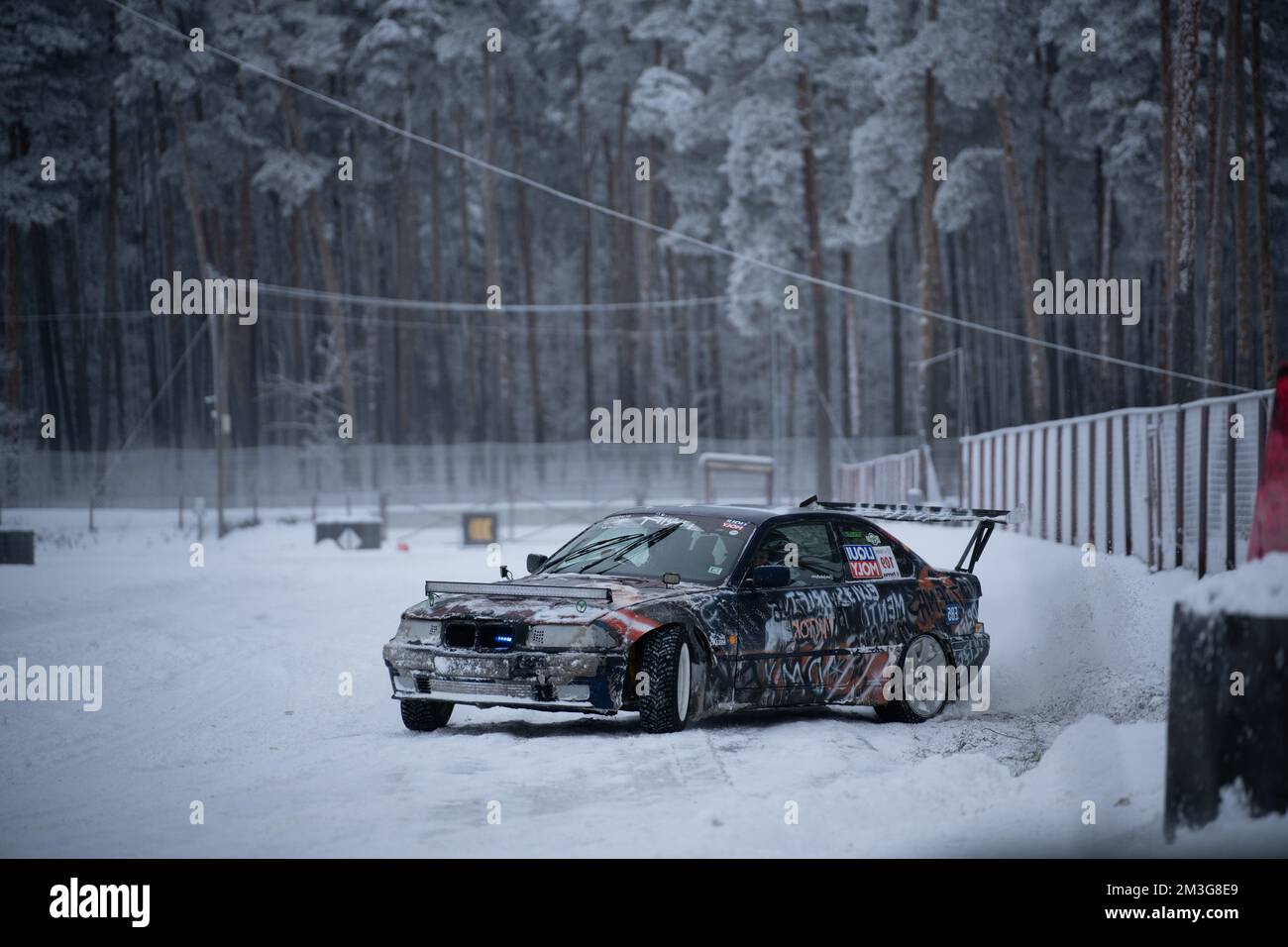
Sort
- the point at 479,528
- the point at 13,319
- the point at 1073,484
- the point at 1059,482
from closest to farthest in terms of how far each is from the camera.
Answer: the point at 1073,484 < the point at 1059,482 < the point at 479,528 < the point at 13,319

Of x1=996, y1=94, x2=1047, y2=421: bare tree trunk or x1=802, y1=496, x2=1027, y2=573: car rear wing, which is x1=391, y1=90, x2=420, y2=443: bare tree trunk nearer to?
x1=996, y1=94, x2=1047, y2=421: bare tree trunk

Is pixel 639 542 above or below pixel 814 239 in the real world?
below

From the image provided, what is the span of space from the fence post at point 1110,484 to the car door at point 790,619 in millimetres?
8939

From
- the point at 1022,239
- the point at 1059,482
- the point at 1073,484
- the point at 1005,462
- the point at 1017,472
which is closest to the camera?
the point at 1073,484

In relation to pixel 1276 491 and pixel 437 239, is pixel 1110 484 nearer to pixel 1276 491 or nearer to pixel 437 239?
pixel 1276 491

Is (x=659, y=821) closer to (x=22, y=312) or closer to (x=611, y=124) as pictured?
(x=611, y=124)

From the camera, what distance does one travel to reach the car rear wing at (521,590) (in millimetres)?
9930

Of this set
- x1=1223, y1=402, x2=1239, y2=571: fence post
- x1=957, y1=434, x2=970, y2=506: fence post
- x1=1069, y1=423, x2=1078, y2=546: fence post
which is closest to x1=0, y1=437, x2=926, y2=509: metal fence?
x1=957, y1=434, x2=970, y2=506: fence post

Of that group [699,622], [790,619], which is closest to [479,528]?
[790,619]

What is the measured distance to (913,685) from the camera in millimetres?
11281

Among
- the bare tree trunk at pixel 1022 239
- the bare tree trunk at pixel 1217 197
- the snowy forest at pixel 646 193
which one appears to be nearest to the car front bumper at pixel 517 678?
the snowy forest at pixel 646 193

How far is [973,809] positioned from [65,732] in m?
6.49

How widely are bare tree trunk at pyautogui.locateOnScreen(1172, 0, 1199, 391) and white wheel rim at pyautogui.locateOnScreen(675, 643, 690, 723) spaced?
69.1 ft

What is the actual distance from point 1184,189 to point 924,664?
19780 mm
